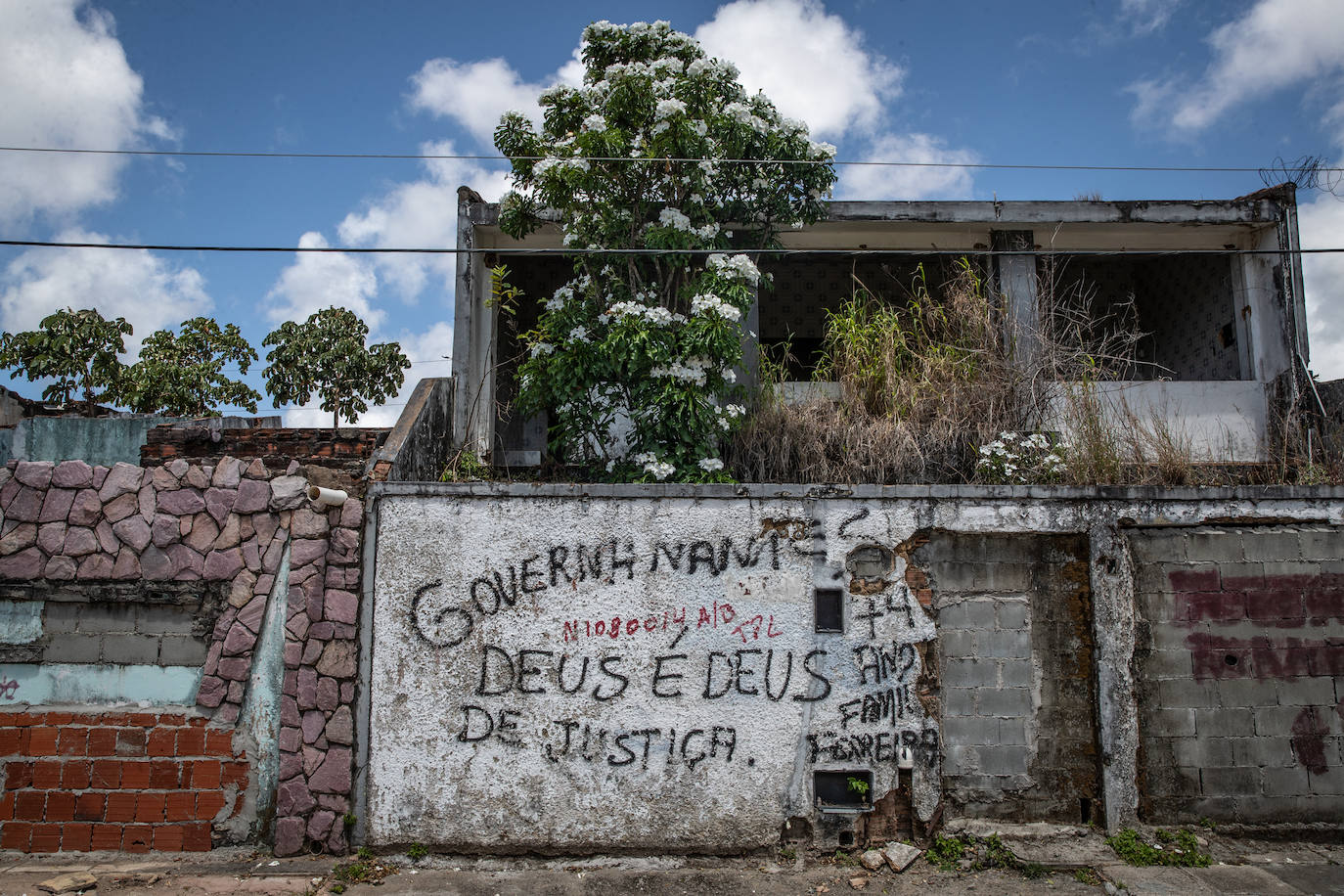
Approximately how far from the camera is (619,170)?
693 centimetres

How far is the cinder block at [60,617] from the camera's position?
5617 mm

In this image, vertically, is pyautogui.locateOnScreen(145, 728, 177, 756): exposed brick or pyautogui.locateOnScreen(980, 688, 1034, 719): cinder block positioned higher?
pyautogui.locateOnScreen(980, 688, 1034, 719): cinder block

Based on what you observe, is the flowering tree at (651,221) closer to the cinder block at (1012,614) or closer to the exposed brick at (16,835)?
the cinder block at (1012,614)

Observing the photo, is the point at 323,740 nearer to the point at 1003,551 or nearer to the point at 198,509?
the point at 198,509

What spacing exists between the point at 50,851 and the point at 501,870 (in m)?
3.17

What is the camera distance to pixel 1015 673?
18.5 feet

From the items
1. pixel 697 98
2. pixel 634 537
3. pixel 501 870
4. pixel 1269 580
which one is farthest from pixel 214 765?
pixel 1269 580

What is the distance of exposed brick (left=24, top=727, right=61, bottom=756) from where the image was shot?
549cm

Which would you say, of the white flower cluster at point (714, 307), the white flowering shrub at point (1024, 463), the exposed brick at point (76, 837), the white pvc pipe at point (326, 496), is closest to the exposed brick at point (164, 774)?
the exposed brick at point (76, 837)

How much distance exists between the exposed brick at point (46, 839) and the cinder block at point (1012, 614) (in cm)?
682

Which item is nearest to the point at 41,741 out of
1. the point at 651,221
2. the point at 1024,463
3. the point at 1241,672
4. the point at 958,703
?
the point at 651,221

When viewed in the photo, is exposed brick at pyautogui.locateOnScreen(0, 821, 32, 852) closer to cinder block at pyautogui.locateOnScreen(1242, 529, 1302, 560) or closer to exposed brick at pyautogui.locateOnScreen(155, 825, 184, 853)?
exposed brick at pyautogui.locateOnScreen(155, 825, 184, 853)

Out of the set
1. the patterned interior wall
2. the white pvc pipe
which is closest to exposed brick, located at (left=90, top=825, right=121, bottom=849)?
the white pvc pipe

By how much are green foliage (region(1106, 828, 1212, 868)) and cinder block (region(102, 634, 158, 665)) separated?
690cm
